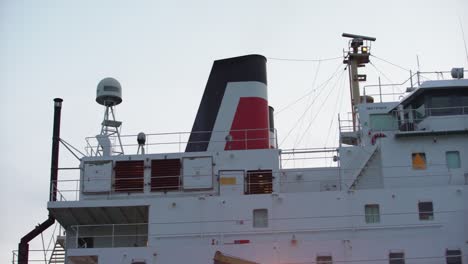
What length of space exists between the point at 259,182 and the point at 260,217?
1.46m

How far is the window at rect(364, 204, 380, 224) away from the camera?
18328mm

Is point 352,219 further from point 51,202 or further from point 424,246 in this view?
point 51,202

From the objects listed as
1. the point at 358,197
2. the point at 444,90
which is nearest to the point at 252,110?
the point at 358,197

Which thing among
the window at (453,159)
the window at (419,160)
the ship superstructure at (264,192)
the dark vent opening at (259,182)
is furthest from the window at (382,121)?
the dark vent opening at (259,182)

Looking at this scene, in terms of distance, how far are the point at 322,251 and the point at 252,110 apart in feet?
18.5

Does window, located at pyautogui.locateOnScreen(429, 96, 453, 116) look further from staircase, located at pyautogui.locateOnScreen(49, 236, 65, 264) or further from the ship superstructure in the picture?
staircase, located at pyautogui.locateOnScreen(49, 236, 65, 264)

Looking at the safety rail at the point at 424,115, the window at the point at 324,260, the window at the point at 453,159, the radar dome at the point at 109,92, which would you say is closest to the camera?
the window at the point at 324,260

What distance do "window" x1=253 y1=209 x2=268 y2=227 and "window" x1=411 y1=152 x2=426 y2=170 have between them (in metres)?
4.82

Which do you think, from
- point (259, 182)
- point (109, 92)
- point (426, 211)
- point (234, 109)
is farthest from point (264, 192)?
point (109, 92)

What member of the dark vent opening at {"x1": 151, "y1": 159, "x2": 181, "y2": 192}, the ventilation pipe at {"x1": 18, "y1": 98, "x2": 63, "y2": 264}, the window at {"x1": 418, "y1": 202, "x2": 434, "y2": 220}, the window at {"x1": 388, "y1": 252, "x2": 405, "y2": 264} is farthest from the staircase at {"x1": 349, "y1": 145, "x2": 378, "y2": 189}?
the ventilation pipe at {"x1": 18, "y1": 98, "x2": 63, "y2": 264}

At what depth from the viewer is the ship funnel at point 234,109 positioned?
20703 mm

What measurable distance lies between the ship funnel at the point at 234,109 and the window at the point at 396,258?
545 centimetres

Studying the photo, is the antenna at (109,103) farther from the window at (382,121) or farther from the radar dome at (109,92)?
the window at (382,121)

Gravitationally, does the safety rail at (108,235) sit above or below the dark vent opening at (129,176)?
below
